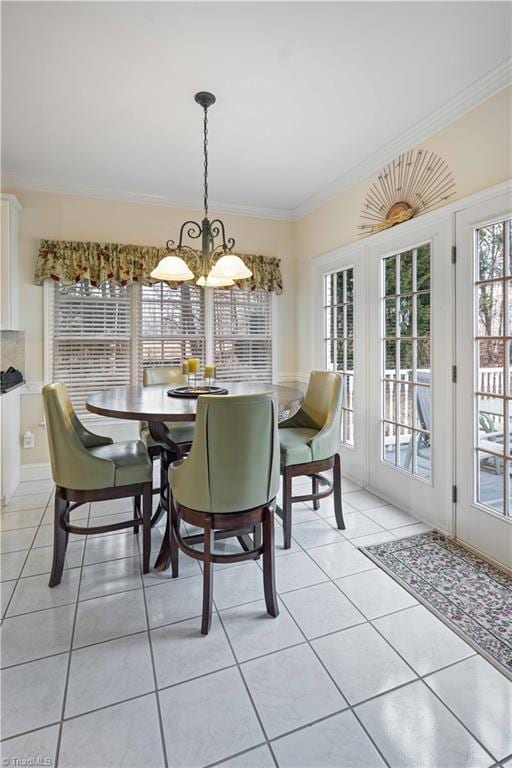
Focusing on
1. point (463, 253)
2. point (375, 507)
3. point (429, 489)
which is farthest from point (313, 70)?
point (375, 507)

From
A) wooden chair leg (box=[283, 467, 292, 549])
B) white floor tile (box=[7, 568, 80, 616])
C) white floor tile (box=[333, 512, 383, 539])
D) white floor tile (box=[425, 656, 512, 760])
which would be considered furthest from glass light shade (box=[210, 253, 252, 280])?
white floor tile (box=[425, 656, 512, 760])

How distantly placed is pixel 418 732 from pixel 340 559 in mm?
1050

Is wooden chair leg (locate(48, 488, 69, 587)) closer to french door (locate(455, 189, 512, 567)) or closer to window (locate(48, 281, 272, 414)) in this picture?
window (locate(48, 281, 272, 414))

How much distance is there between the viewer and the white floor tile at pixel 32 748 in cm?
122

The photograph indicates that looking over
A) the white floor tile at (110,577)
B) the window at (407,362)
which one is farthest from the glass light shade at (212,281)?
the white floor tile at (110,577)

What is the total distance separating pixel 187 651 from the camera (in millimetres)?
1657

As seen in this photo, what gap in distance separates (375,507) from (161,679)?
207cm

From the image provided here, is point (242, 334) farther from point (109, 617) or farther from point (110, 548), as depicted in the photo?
point (109, 617)

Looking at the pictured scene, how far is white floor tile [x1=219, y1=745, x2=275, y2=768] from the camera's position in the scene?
3.96 ft

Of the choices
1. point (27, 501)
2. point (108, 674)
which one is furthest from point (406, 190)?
point (27, 501)

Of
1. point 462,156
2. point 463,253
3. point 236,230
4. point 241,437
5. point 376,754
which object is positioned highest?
point 236,230

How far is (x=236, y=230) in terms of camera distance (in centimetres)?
445

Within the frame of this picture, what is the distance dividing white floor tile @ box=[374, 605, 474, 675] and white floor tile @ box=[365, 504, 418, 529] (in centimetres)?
92

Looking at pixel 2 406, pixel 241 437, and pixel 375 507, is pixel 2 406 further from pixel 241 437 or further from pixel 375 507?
pixel 375 507
